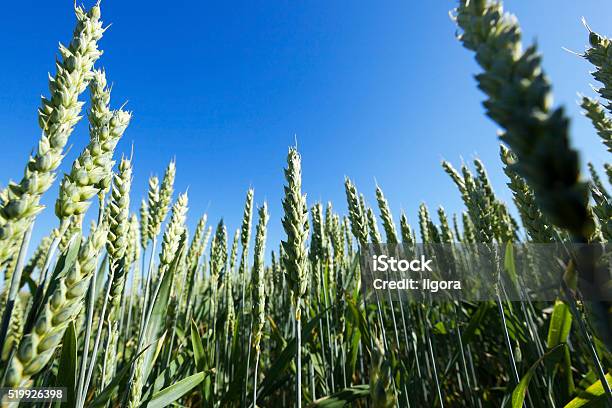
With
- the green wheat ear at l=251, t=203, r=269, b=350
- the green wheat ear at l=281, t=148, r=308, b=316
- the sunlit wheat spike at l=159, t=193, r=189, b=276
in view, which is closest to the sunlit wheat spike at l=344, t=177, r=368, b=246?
the green wheat ear at l=251, t=203, r=269, b=350

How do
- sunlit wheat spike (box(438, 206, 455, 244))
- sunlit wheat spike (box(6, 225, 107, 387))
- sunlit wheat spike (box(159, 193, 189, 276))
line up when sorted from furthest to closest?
sunlit wheat spike (box(438, 206, 455, 244)) < sunlit wheat spike (box(159, 193, 189, 276)) < sunlit wheat spike (box(6, 225, 107, 387))

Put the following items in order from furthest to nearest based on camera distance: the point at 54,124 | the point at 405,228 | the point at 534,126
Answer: the point at 405,228 → the point at 54,124 → the point at 534,126

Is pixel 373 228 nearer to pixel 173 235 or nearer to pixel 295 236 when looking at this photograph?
pixel 295 236

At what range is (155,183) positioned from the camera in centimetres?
210

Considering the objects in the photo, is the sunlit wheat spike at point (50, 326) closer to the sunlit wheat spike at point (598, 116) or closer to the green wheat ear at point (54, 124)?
the green wheat ear at point (54, 124)

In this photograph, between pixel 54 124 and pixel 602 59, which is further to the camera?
pixel 602 59

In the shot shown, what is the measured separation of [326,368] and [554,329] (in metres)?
1.35

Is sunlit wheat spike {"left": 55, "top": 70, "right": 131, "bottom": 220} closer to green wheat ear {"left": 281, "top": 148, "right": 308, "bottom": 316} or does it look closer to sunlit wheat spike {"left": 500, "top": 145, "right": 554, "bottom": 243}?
green wheat ear {"left": 281, "top": 148, "right": 308, "bottom": 316}

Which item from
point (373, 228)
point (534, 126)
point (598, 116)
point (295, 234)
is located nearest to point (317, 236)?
point (373, 228)

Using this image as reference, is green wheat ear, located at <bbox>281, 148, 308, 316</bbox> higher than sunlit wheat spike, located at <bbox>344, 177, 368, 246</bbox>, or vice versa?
sunlit wheat spike, located at <bbox>344, 177, 368, 246</bbox>

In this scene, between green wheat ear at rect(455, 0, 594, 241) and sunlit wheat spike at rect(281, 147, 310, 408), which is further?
sunlit wheat spike at rect(281, 147, 310, 408)

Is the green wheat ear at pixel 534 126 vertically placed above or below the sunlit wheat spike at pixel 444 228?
below

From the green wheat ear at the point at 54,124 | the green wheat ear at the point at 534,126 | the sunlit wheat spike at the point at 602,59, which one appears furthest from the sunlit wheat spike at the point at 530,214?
the green wheat ear at the point at 54,124

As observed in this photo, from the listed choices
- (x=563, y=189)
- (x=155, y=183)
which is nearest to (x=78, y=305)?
(x=563, y=189)
